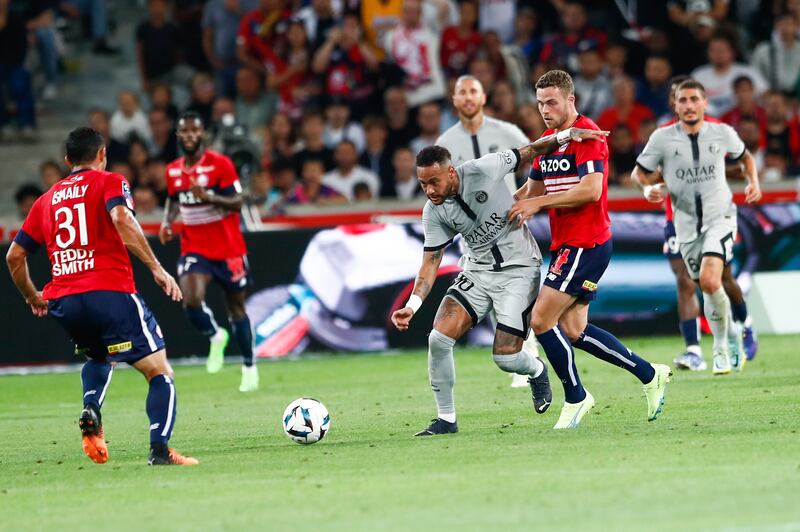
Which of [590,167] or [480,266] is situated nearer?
[590,167]

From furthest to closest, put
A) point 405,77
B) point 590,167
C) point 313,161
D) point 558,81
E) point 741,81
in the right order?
point 405,77
point 313,161
point 741,81
point 558,81
point 590,167

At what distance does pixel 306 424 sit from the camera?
10219 mm

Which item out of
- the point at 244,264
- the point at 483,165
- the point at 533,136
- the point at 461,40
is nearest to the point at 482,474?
the point at 483,165

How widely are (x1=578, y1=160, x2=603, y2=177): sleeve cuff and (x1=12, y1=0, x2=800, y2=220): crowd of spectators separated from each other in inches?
400

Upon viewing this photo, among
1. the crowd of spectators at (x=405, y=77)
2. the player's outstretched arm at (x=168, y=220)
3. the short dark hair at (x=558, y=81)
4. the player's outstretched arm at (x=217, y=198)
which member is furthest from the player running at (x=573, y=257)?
the crowd of spectators at (x=405, y=77)

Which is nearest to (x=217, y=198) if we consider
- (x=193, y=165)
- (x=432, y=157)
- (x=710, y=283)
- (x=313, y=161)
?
(x=193, y=165)

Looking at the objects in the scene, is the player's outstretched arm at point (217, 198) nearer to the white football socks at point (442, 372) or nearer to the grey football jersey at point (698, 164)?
the grey football jersey at point (698, 164)

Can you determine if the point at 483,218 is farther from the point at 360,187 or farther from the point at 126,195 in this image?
the point at 360,187

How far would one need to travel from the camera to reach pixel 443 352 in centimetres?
1032

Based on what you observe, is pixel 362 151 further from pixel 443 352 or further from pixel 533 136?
pixel 443 352

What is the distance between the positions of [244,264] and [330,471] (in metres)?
7.23

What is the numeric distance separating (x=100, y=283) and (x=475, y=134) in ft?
17.3

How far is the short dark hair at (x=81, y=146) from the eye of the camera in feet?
31.6

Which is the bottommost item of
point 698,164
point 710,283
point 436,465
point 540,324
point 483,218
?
point 710,283
